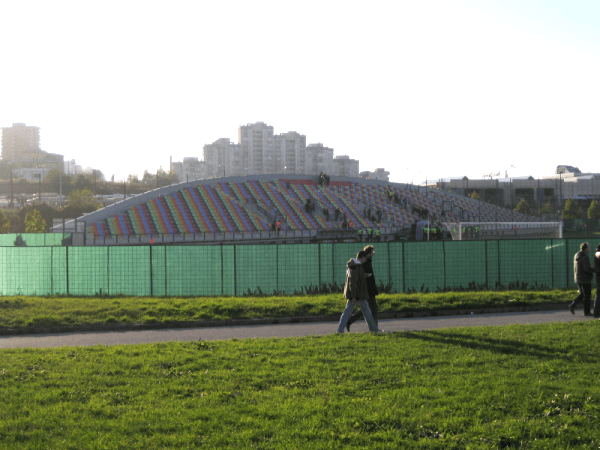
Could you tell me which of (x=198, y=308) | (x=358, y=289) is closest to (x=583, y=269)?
(x=358, y=289)

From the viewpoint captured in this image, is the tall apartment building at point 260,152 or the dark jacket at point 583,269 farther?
the tall apartment building at point 260,152

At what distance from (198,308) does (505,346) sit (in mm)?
8108

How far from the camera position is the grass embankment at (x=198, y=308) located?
43.8ft

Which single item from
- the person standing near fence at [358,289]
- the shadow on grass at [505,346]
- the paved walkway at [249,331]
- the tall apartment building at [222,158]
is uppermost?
the tall apartment building at [222,158]

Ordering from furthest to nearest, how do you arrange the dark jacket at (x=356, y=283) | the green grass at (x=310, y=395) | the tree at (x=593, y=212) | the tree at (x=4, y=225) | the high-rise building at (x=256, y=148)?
the high-rise building at (x=256, y=148) < the tree at (x=593, y=212) < the tree at (x=4, y=225) < the dark jacket at (x=356, y=283) < the green grass at (x=310, y=395)

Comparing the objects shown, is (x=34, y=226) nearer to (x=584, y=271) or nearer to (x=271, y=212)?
(x=271, y=212)

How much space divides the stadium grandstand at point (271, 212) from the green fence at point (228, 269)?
17802 mm

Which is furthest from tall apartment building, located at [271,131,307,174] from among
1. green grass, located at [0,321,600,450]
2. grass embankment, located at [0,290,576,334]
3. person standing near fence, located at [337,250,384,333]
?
green grass, located at [0,321,600,450]

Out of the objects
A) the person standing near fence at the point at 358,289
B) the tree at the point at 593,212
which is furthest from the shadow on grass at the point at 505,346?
the tree at the point at 593,212

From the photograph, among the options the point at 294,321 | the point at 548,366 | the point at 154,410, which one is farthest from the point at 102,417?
the point at 294,321

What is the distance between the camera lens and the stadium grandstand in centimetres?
4453

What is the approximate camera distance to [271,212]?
5353 cm

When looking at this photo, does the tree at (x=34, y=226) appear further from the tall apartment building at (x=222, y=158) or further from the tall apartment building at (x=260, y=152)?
the tall apartment building at (x=260, y=152)

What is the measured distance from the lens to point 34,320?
523 inches
